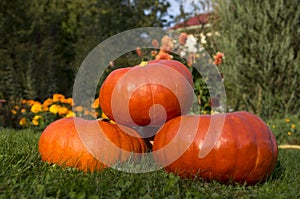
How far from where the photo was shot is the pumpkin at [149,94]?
280 cm

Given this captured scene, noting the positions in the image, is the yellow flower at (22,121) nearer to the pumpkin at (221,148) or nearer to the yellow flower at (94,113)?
the yellow flower at (94,113)

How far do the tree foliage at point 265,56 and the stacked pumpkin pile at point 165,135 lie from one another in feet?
18.1

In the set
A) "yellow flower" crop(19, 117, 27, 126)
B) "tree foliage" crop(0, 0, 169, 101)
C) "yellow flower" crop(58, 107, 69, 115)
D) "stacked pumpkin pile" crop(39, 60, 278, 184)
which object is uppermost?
"tree foliage" crop(0, 0, 169, 101)

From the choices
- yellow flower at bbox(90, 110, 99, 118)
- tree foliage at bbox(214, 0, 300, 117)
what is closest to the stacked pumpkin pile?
yellow flower at bbox(90, 110, 99, 118)

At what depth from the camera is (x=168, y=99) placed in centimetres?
279

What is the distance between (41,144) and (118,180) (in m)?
0.93

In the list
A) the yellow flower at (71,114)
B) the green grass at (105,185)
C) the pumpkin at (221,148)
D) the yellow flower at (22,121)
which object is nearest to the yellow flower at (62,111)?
the yellow flower at (71,114)

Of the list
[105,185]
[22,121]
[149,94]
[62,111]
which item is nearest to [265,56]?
[62,111]

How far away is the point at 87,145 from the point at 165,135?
1.79 ft

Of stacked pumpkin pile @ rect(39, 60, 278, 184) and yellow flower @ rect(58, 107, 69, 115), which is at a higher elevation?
stacked pumpkin pile @ rect(39, 60, 278, 184)

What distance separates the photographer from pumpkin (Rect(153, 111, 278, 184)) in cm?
254

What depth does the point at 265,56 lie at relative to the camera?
7980mm

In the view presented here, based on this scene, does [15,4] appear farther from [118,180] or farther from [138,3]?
[118,180]

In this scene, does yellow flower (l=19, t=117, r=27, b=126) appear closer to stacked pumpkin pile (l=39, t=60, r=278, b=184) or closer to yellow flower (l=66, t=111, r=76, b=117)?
yellow flower (l=66, t=111, r=76, b=117)
